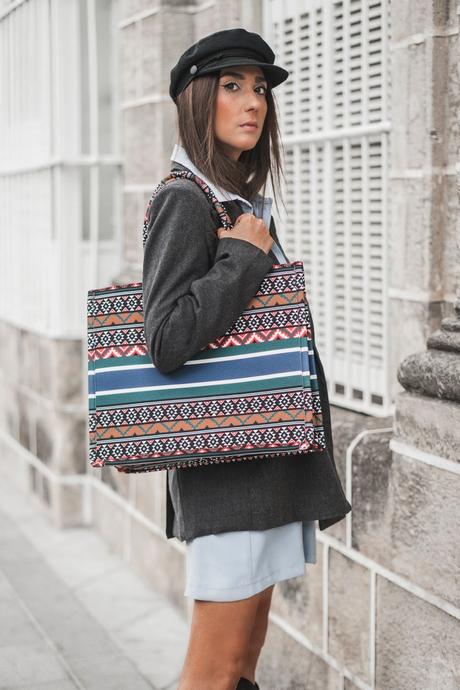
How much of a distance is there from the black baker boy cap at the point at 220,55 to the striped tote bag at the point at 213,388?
499 millimetres

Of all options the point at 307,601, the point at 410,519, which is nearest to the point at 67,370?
the point at 307,601

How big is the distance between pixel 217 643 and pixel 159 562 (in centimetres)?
272

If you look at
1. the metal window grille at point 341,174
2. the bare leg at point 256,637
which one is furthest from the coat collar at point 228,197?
the metal window grille at point 341,174

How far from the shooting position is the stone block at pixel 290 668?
12.3ft

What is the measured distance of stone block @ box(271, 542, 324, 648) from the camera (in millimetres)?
3762

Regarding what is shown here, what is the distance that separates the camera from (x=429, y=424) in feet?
10.1

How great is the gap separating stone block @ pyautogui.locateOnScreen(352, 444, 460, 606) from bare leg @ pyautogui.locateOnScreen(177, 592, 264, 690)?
0.61 metres

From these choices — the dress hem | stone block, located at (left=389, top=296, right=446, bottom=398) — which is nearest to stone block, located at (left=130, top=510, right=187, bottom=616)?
stone block, located at (left=389, top=296, right=446, bottom=398)

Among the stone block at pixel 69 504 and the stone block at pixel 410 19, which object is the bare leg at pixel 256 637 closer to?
the stone block at pixel 410 19

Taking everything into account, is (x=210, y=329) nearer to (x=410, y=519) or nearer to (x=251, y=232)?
(x=251, y=232)

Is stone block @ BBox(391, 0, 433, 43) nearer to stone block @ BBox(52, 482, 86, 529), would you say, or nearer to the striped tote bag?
the striped tote bag

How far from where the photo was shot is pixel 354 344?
405cm

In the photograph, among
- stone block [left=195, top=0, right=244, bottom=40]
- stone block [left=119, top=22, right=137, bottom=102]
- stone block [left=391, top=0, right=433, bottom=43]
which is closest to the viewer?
stone block [left=391, top=0, right=433, bottom=43]

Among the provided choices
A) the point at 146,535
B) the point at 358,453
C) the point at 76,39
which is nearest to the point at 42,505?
the point at 146,535
